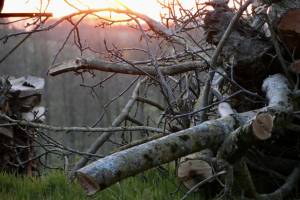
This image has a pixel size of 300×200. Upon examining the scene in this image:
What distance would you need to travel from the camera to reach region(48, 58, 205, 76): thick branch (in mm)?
3896

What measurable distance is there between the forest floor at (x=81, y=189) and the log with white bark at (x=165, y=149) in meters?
0.91

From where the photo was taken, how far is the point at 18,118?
5.62 metres

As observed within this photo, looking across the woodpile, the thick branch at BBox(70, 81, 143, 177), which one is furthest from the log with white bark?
the woodpile

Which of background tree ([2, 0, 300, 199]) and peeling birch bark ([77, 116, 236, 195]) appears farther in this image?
background tree ([2, 0, 300, 199])

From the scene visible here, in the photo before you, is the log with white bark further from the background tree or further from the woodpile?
the woodpile

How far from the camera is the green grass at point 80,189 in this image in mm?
3703

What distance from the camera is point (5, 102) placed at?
5539 millimetres

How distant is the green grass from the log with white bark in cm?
91

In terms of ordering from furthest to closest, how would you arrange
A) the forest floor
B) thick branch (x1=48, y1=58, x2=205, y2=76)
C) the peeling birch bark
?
thick branch (x1=48, y1=58, x2=205, y2=76), the forest floor, the peeling birch bark

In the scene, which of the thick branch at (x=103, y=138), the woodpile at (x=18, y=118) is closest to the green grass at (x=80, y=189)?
the thick branch at (x=103, y=138)

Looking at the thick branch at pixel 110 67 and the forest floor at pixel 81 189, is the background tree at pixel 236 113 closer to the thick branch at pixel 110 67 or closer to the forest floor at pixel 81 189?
the thick branch at pixel 110 67

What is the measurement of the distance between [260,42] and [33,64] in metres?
41.2

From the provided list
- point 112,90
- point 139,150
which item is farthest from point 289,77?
point 112,90

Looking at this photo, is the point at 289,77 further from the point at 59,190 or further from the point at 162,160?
the point at 59,190
